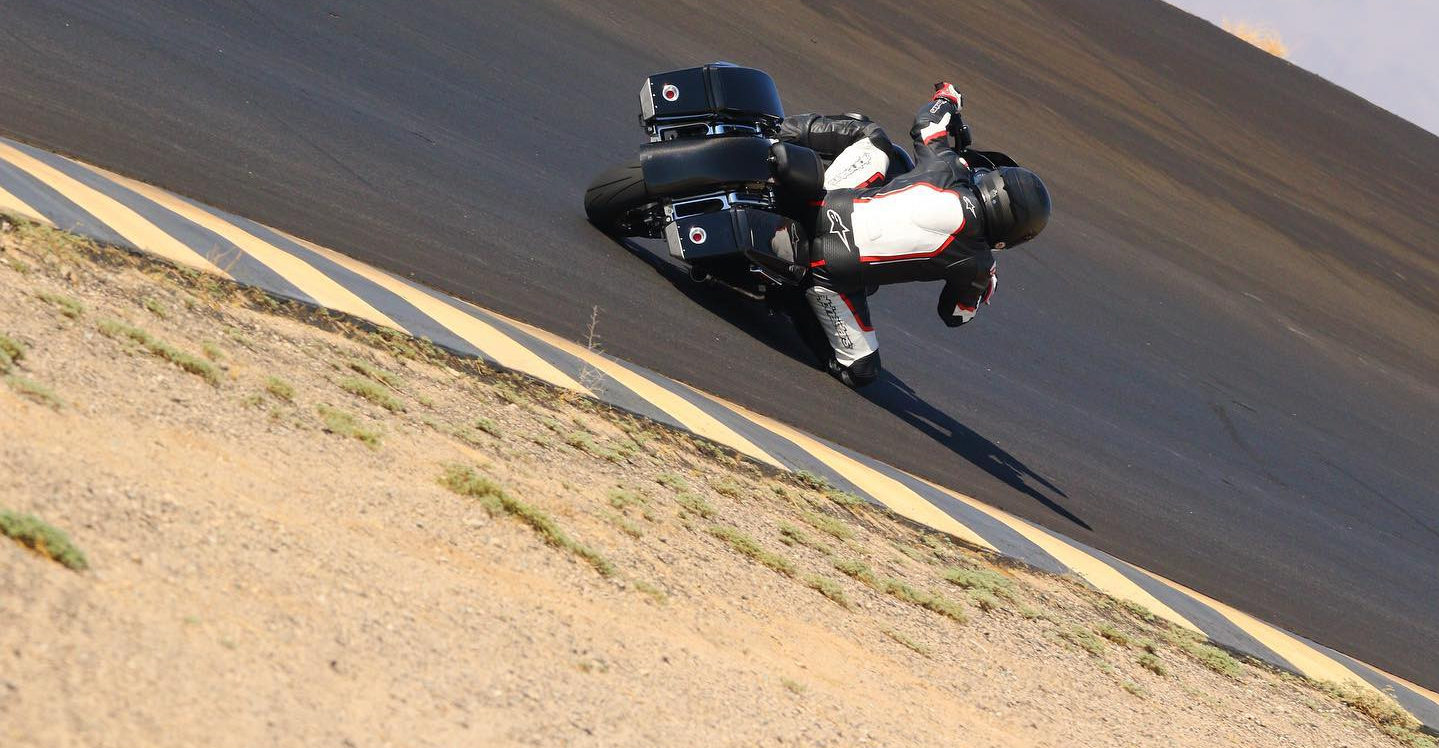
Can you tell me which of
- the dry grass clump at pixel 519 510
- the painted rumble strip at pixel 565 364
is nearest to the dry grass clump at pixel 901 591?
the painted rumble strip at pixel 565 364

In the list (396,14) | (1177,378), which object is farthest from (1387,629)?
(396,14)

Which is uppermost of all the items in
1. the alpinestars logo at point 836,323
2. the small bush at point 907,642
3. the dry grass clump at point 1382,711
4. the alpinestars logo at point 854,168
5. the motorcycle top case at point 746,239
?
the alpinestars logo at point 854,168

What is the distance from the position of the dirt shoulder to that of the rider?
209 centimetres

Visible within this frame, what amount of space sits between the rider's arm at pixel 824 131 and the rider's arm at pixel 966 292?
1.13 m

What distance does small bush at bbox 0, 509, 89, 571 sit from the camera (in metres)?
3.29

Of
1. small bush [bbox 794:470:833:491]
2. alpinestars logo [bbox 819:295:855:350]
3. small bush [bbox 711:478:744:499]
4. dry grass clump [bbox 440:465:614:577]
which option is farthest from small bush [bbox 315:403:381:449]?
alpinestars logo [bbox 819:295:855:350]

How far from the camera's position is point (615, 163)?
10.7m

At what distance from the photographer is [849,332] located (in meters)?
8.59

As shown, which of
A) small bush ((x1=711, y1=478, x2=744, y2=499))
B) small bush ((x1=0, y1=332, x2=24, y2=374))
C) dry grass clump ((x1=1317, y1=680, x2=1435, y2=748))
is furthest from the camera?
dry grass clump ((x1=1317, y1=680, x2=1435, y2=748))

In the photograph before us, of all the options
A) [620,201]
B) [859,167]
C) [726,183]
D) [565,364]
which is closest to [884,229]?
[859,167]

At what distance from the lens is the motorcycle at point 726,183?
28.0ft

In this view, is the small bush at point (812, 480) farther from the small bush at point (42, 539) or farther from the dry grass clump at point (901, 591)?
the small bush at point (42, 539)

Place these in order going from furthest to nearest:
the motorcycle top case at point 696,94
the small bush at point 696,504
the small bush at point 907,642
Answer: the motorcycle top case at point 696,94 < the small bush at point 696,504 < the small bush at point 907,642

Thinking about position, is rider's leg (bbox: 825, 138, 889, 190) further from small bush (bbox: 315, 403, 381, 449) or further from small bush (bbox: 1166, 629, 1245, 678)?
small bush (bbox: 315, 403, 381, 449)
